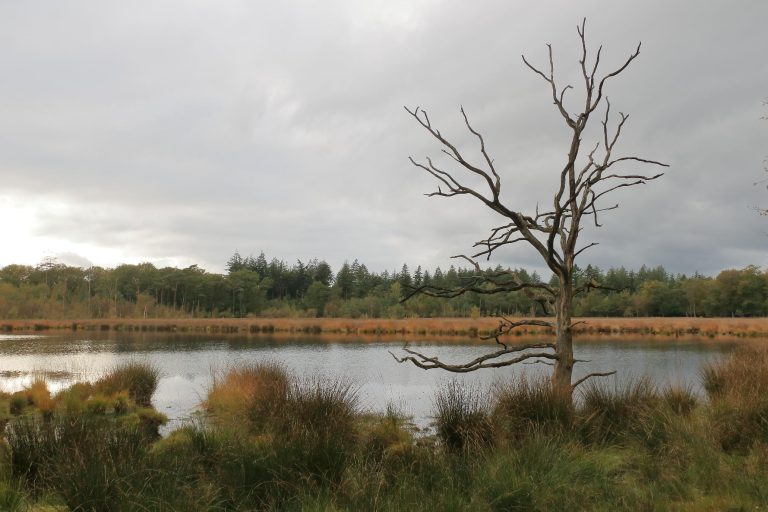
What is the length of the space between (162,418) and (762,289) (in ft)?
284

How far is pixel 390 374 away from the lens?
1855 cm

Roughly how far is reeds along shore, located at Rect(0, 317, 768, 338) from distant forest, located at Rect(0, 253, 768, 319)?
1251 cm

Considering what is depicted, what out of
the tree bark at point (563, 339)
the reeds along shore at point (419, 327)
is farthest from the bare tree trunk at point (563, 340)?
the reeds along shore at point (419, 327)

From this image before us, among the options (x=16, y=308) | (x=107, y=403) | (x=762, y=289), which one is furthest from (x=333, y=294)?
(x=107, y=403)

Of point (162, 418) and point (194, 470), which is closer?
point (194, 470)

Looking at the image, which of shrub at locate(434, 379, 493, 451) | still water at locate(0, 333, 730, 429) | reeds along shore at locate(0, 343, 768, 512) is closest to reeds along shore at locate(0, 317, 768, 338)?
still water at locate(0, 333, 730, 429)

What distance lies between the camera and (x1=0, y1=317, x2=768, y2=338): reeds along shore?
4094 centimetres

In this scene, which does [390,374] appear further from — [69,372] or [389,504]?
[389,504]

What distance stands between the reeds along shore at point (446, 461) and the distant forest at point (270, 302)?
178 feet

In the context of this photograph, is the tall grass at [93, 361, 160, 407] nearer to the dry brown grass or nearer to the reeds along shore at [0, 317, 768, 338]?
the dry brown grass

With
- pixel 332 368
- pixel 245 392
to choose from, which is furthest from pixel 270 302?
pixel 245 392

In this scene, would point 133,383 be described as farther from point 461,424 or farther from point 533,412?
point 533,412

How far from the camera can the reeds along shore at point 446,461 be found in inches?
155

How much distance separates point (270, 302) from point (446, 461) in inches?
3933
